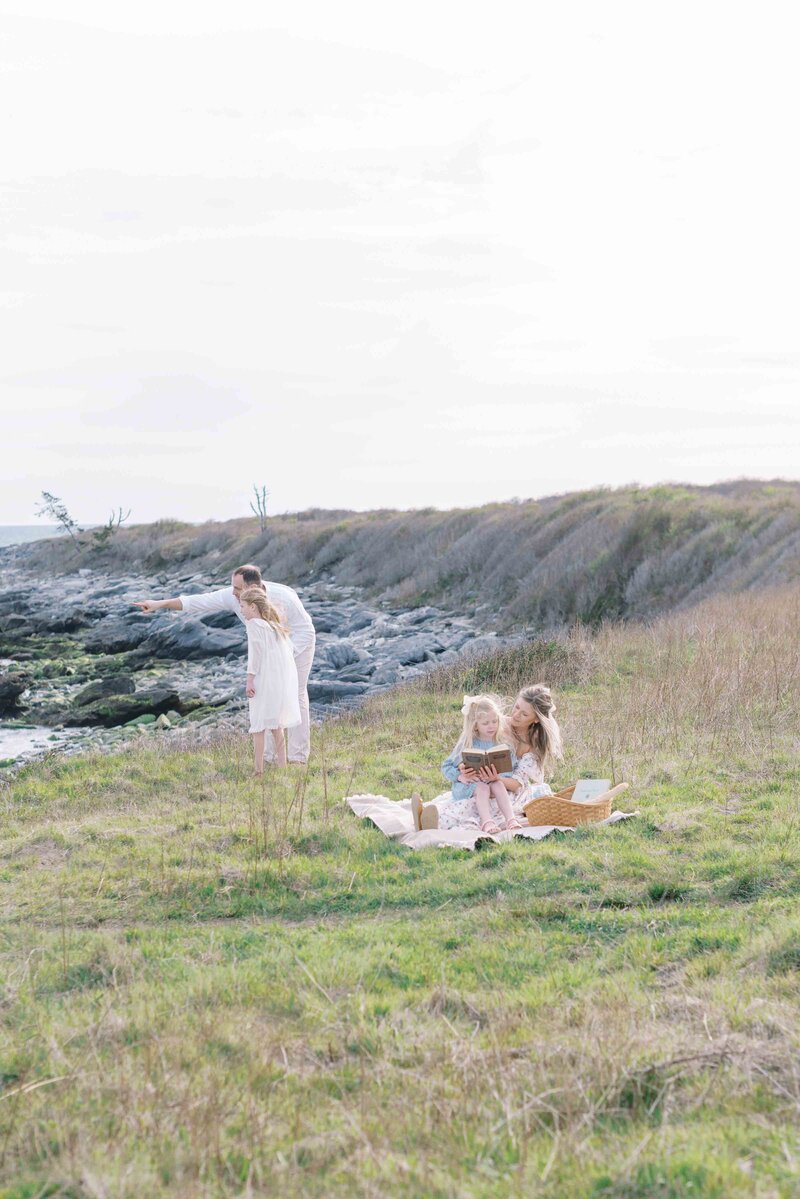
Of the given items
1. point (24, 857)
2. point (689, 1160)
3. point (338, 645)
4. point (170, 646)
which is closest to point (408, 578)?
point (170, 646)

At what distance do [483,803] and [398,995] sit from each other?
3.68m

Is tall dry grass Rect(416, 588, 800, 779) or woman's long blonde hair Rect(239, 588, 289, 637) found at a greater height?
woman's long blonde hair Rect(239, 588, 289, 637)

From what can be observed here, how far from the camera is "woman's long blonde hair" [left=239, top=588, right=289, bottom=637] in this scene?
10516 mm

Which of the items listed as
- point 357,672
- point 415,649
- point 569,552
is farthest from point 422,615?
point 357,672

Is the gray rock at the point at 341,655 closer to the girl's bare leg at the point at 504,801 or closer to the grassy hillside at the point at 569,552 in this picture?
the grassy hillside at the point at 569,552

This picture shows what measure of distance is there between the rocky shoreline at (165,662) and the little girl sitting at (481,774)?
21.6ft

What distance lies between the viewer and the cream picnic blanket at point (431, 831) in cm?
815

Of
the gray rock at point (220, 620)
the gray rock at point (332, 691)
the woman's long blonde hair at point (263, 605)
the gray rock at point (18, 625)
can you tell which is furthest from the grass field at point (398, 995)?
the gray rock at point (18, 625)

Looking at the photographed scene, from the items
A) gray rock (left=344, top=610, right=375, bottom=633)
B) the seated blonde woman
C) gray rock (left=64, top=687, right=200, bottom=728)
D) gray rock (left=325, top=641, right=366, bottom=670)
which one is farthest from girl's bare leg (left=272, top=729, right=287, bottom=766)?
gray rock (left=344, top=610, right=375, bottom=633)

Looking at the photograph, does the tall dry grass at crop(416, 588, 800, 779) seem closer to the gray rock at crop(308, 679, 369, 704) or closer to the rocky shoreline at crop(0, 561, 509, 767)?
the gray rock at crop(308, 679, 369, 704)

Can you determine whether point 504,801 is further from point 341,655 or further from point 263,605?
point 341,655

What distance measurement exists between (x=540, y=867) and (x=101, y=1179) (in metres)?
4.37

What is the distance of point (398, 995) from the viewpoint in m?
5.04

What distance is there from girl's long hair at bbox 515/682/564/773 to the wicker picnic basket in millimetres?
703
